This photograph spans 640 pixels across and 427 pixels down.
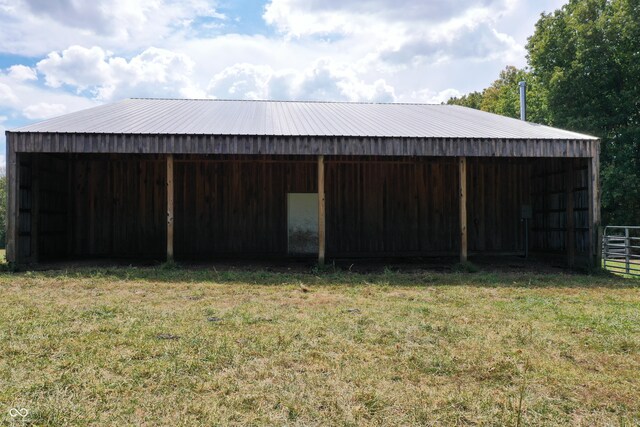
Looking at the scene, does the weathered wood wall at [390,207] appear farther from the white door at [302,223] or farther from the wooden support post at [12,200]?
the wooden support post at [12,200]

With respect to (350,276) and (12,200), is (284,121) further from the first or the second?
(12,200)

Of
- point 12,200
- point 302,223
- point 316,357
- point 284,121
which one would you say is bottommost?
point 316,357

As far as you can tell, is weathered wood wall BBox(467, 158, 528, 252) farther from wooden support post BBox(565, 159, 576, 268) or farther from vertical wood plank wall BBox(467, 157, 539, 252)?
wooden support post BBox(565, 159, 576, 268)

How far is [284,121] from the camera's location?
12.9 metres

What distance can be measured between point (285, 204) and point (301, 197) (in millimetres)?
536

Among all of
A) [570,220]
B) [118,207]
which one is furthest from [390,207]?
[118,207]

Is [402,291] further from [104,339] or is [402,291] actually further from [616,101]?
[616,101]

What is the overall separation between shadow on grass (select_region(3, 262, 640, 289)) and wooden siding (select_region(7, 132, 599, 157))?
264 centimetres

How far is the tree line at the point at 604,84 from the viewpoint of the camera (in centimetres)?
2231

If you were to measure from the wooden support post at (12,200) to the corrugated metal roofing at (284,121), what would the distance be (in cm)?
53

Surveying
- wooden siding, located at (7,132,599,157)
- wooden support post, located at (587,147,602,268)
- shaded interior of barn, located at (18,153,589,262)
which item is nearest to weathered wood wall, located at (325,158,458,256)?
shaded interior of barn, located at (18,153,589,262)

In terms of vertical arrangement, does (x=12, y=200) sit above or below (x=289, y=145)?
below

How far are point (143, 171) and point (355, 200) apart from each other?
→ 6539 mm

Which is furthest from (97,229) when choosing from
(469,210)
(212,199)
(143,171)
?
(469,210)
